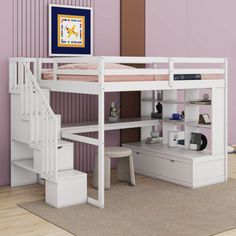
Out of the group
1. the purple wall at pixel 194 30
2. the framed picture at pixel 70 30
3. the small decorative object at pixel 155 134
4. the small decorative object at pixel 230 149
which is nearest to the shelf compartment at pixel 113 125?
the small decorative object at pixel 155 134

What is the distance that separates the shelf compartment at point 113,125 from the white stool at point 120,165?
274mm

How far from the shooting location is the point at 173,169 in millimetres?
4578

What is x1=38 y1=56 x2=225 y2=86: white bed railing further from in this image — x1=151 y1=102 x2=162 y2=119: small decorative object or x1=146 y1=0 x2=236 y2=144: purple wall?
x1=146 y1=0 x2=236 y2=144: purple wall

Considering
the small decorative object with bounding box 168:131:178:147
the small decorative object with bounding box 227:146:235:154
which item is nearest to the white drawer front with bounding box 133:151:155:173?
the small decorative object with bounding box 168:131:178:147

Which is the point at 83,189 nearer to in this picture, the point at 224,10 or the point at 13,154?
the point at 13,154

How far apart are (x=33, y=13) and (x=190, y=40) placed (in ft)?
7.05

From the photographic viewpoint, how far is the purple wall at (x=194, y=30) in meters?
5.57

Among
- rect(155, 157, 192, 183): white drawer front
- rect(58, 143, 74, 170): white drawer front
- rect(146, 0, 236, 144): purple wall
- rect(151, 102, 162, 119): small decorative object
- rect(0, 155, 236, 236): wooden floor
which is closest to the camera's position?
rect(0, 155, 236, 236): wooden floor

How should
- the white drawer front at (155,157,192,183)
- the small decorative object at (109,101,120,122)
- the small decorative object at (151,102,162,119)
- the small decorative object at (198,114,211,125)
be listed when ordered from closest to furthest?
the white drawer front at (155,157,192,183)
the small decorative object at (198,114,211,125)
the small decorative object at (109,101,120,122)
the small decorative object at (151,102,162,119)

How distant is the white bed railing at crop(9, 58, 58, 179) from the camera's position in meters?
3.87

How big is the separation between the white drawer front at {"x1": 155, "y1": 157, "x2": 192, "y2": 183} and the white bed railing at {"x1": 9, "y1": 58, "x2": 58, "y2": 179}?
1.24 meters

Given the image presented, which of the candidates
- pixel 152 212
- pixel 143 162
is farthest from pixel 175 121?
pixel 152 212

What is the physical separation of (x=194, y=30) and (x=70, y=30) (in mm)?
1849

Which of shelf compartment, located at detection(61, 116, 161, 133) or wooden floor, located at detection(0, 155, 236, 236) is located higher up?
shelf compartment, located at detection(61, 116, 161, 133)
